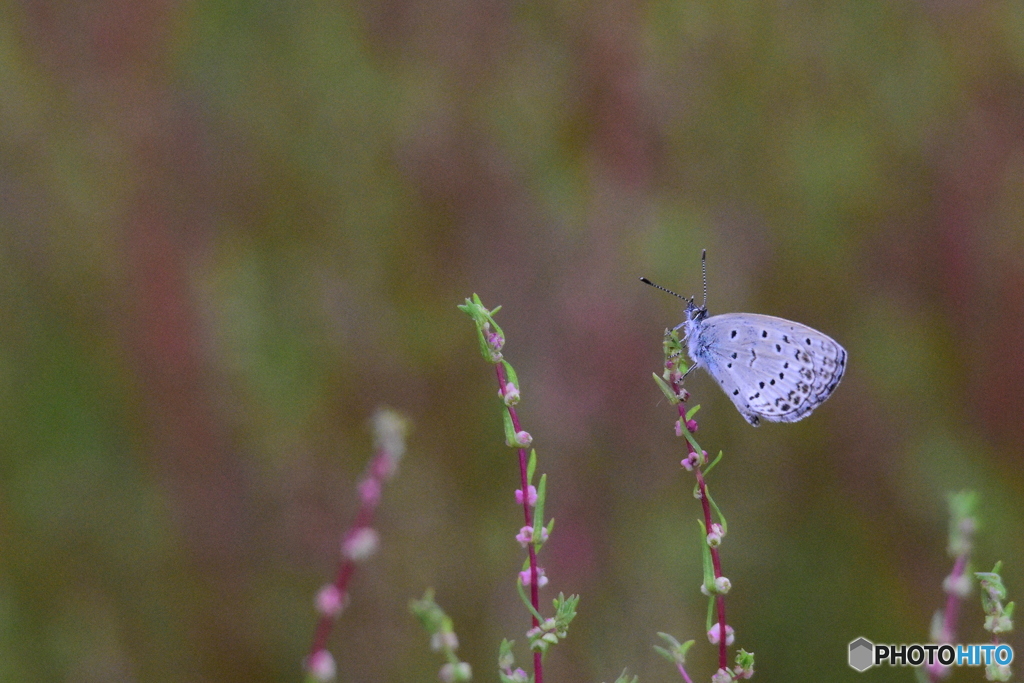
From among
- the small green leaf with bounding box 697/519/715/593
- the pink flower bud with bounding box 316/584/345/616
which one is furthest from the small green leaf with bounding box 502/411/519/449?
the pink flower bud with bounding box 316/584/345/616

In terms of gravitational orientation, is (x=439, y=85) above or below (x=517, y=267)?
above

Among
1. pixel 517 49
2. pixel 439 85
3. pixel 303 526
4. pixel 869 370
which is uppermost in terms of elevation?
pixel 517 49

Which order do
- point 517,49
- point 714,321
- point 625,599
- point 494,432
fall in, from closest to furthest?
point 714,321 → point 625,599 → point 494,432 → point 517,49

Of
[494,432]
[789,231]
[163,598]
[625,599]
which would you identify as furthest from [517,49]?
[163,598]

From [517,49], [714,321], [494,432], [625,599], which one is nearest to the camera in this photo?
[714,321]

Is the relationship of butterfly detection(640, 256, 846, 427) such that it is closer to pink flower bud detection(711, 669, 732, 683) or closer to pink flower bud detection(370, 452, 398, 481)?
pink flower bud detection(711, 669, 732, 683)

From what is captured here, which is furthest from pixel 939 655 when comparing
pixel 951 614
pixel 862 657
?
pixel 862 657

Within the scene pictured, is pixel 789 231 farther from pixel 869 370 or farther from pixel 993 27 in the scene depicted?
pixel 993 27
